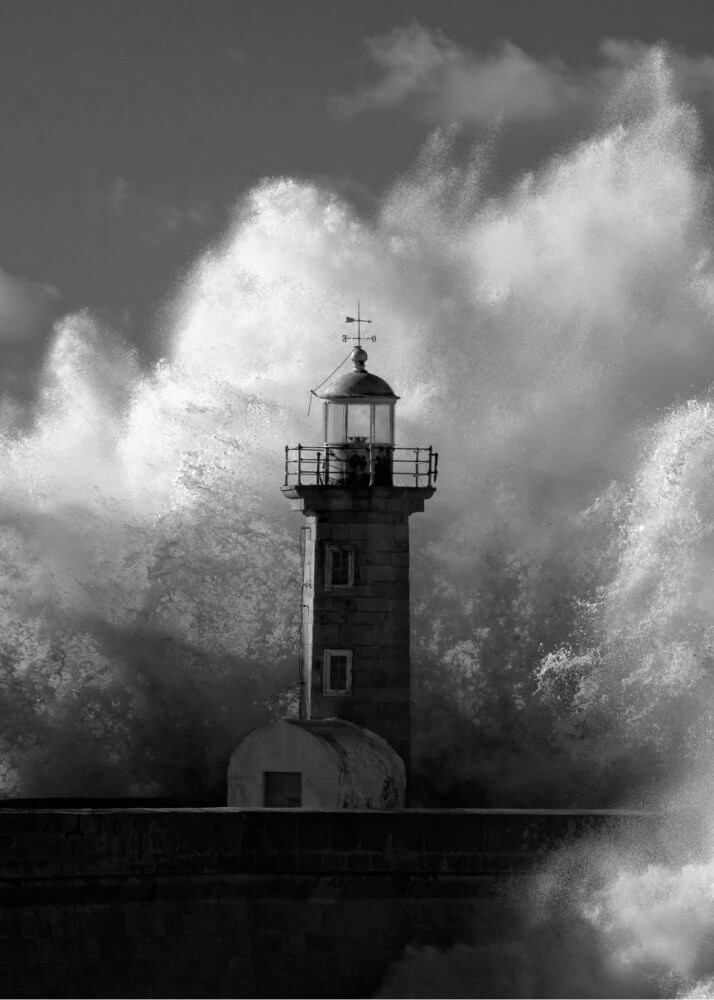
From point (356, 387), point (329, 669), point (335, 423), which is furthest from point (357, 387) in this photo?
point (329, 669)

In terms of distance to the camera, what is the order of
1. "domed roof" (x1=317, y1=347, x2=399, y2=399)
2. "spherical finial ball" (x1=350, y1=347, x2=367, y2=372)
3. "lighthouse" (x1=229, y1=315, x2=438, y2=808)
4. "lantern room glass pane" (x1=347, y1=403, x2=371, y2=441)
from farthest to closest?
"spherical finial ball" (x1=350, y1=347, x2=367, y2=372), "lantern room glass pane" (x1=347, y1=403, x2=371, y2=441), "domed roof" (x1=317, y1=347, x2=399, y2=399), "lighthouse" (x1=229, y1=315, x2=438, y2=808)

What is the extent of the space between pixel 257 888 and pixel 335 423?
5.47 metres

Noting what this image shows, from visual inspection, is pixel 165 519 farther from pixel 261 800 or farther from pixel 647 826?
pixel 647 826

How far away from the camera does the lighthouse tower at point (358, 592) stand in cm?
2186

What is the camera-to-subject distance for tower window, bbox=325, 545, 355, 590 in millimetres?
21953

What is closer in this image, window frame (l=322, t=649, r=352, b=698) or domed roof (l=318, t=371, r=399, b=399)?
window frame (l=322, t=649, r=352, b=698)

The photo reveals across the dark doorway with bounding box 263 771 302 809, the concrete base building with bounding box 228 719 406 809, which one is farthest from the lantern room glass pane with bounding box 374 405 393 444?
the dark doorway with bounding box 263 771 302 809

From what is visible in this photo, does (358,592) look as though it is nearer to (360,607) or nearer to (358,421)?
(360,607)

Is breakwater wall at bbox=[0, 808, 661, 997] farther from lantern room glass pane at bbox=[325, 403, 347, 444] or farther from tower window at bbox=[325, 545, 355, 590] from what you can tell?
lantern room glass pane at bbox=[325, 403, 347, 444]

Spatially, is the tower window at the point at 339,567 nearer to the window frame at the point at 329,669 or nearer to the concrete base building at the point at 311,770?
the window frame at the point at 329,669

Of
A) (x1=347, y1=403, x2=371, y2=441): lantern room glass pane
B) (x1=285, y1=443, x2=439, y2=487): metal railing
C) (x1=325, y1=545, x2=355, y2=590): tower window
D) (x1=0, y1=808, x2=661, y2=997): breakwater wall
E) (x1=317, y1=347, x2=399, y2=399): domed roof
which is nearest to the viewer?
(x1=0, y1=808, x2=661, y2=997): breakwater wall

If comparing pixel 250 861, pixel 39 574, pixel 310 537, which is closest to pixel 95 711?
pixel 39 574

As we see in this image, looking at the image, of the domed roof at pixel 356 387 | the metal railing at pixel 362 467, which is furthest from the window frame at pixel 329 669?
the domed roof at pixel 356 387

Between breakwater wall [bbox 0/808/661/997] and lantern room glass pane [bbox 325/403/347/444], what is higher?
lantern room glass pane [bbox 325/403/347/444]
